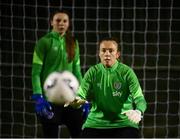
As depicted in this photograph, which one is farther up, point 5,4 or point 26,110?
point 5,4

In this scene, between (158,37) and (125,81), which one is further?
(158,37)

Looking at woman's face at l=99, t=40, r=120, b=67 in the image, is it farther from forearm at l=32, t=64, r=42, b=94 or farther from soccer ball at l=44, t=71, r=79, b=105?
forearm at l=32, t=64, r=42, b=94

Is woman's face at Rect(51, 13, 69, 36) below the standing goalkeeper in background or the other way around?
the other way around

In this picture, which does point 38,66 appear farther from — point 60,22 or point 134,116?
point 134,116

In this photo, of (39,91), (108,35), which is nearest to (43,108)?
(39,91)

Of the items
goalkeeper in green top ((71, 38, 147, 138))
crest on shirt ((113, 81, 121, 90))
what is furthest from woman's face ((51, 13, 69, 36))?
crest on shirt ((113, 81, 121, 90))

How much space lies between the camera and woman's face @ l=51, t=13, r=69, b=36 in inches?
99.2

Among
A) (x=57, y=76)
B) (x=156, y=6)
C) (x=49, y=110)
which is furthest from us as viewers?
(x=156, y=6)

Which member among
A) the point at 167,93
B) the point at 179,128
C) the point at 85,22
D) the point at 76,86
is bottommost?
the point at 179,128

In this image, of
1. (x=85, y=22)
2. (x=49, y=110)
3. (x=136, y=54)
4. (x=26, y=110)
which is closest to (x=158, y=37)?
(x=136, y=54)

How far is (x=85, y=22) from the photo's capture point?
367 centimetres

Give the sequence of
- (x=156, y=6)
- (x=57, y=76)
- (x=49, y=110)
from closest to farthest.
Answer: (x=57, y=76)
(x=49, y=110)
(x=156, y=6)

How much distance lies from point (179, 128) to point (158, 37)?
0.65 m

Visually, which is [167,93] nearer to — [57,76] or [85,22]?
[85,22]
